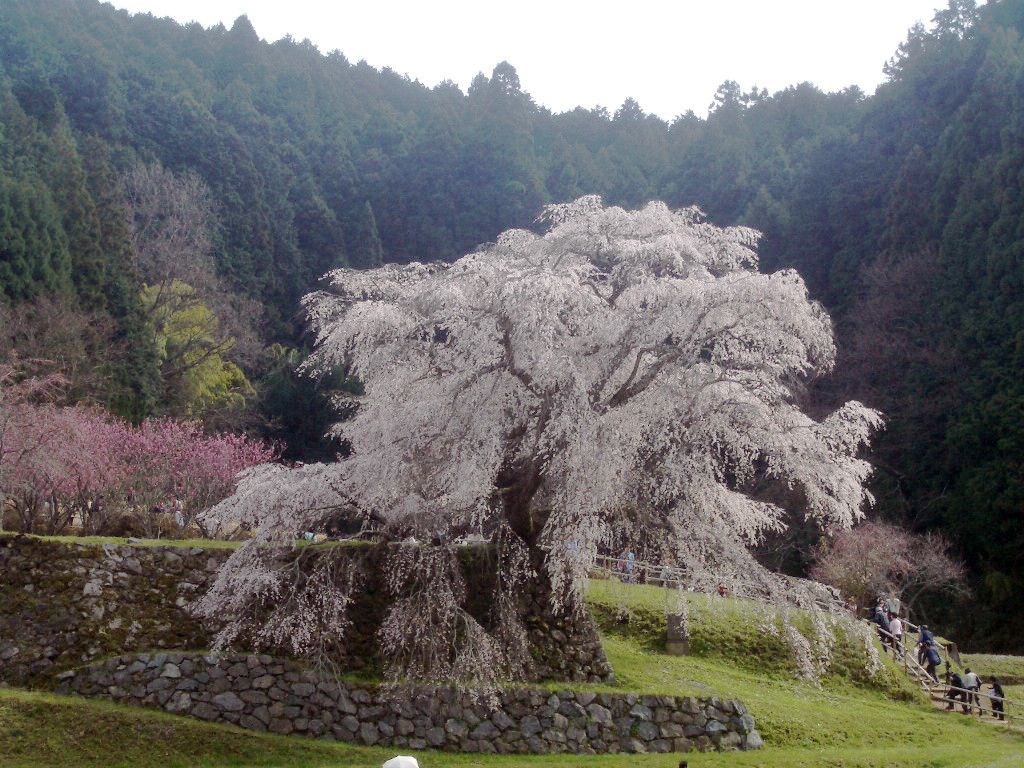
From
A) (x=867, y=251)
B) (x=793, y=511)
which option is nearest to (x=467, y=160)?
(x=867, y=251)

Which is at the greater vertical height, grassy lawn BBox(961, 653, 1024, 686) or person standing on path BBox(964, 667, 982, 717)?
person standing on path BBox(964, 667, 982, 717)

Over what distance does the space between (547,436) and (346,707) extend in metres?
4.25

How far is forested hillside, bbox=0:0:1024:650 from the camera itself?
3088 cm

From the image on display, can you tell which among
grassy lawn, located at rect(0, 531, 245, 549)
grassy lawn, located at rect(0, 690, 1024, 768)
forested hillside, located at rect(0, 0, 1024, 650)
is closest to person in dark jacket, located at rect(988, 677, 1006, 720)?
grassy lawn, located at rect(0, 690, 1024, 768)

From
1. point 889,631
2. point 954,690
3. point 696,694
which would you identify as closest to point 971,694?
point 954,690

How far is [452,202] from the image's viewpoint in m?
52.8

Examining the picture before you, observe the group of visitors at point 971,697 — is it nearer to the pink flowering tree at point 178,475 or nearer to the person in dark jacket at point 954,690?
the person in dark jacket at point 954,690

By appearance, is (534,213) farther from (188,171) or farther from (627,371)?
(627,371)

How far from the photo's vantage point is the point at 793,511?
3159cm

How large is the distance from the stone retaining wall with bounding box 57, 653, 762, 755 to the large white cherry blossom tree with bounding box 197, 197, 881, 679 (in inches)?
18.4

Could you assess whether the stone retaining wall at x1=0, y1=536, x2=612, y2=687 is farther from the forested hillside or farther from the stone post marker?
the forested hillside

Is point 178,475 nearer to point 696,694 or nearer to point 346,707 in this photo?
point 346,707

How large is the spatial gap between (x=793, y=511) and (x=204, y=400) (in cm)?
2128

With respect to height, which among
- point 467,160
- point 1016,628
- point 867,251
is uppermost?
point 467,160
